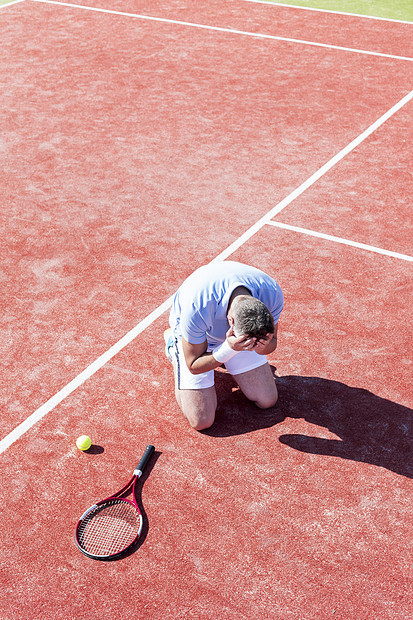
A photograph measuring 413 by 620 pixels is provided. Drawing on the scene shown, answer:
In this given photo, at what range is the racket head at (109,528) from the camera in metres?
4.66

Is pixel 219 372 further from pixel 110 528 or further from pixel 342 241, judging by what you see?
pixel 342 241

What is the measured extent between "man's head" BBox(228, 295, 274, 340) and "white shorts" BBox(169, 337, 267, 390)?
95 centimetres

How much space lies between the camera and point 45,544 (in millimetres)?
4762

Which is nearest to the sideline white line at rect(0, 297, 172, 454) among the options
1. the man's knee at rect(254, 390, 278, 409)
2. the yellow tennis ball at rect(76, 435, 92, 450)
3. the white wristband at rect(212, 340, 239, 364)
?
the yellow tennis ball at rect(76, 435, 92, 450)

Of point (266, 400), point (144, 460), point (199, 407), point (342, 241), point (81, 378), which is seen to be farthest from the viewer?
point (342, 241)

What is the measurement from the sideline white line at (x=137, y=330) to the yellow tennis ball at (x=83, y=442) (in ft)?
1.81

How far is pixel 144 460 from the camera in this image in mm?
5262

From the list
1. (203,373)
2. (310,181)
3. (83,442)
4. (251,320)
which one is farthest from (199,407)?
(310,181)

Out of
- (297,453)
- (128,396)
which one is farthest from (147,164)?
(297,453)

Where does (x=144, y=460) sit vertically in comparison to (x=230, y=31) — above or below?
below

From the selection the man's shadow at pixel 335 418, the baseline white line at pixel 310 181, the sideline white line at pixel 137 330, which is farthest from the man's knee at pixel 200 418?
the baseline white line at pixel 310 181

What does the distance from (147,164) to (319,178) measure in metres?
2.61

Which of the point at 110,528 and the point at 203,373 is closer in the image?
the point at 110,528

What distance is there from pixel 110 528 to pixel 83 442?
2.77 feet
